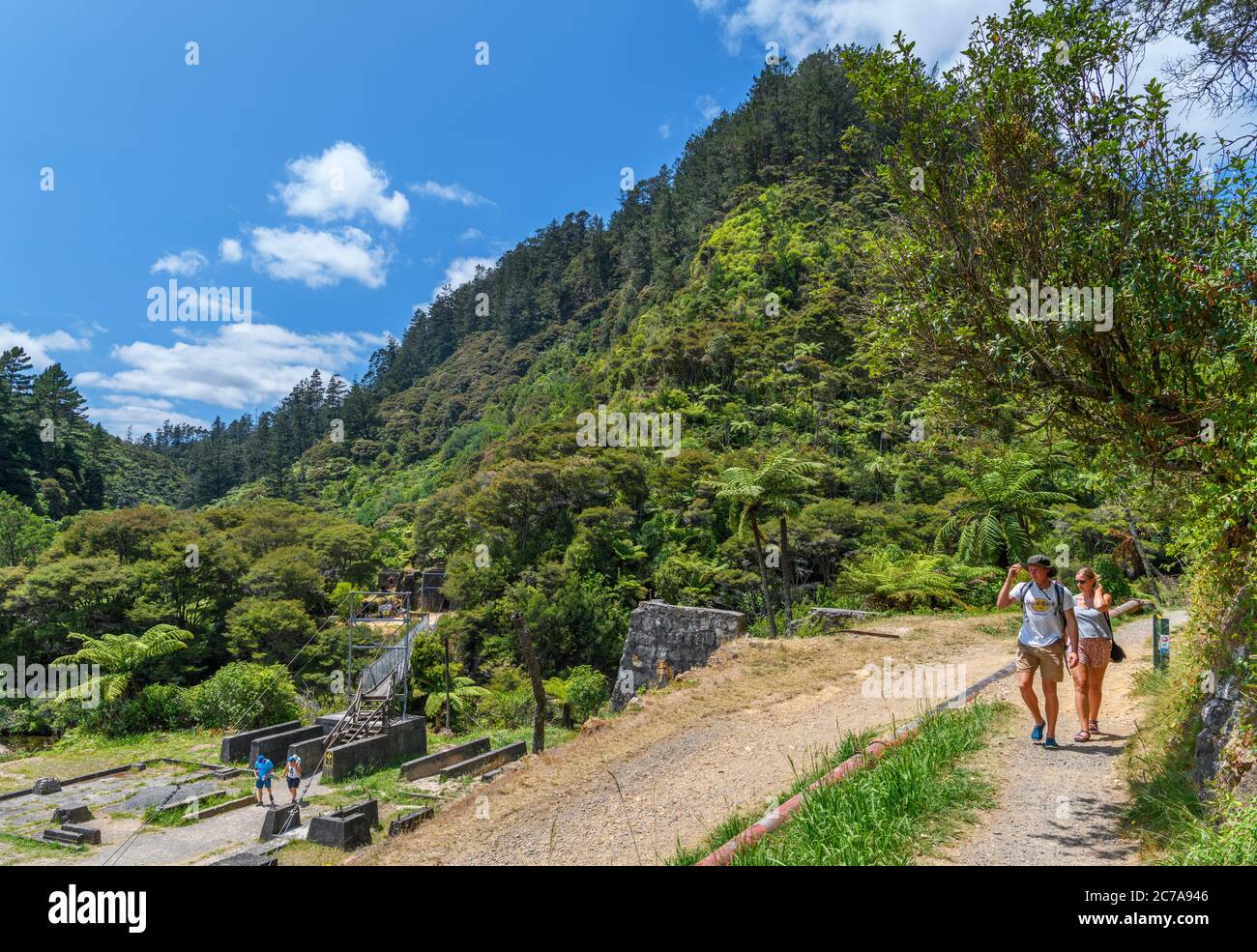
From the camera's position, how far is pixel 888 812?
13.1ft

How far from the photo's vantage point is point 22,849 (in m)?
12.4

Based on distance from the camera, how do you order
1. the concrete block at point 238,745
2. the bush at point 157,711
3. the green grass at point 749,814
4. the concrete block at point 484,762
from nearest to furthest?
the green grass at point 749,814, the concrete block at point 484,762, the concrete block at point 238,745, the bush at point 157,711

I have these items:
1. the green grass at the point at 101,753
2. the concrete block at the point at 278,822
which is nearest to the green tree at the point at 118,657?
the green grass at the point at 101,753

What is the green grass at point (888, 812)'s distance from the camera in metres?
3.62

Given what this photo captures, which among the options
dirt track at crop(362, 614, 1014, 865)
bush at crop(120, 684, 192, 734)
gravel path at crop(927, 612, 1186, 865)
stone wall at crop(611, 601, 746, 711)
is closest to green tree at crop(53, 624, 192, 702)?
bush at crop(120, 684, 192, 734)

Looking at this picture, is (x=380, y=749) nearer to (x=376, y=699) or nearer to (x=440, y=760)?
(x=376, y=699)

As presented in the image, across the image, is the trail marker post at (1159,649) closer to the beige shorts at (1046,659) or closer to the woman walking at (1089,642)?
the woman walking at (1089,642)

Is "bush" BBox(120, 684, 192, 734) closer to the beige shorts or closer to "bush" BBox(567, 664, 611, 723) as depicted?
"bush" BBox(567, 664, 611, 723)

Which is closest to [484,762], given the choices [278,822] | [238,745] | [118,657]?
[278,822]

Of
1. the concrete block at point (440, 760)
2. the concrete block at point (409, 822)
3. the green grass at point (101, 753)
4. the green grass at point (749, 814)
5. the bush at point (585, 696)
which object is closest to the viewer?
the green grass at point (749, 814)

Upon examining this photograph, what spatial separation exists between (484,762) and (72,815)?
7.89 meters

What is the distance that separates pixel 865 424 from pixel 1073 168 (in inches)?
1161

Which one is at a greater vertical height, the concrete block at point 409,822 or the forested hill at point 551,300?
the forested hill at point 551,300

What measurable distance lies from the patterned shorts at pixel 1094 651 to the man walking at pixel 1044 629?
0.04 meters
